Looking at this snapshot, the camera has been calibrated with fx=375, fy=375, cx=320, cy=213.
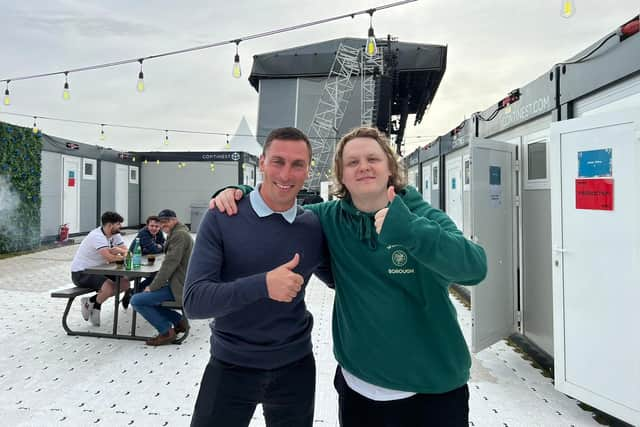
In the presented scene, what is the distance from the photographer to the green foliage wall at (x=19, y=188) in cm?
992

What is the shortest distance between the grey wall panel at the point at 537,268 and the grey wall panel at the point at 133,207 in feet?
53.1

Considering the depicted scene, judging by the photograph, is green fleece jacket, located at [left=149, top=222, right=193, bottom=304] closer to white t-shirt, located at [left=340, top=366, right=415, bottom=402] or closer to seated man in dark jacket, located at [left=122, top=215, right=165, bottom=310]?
seated man in dark jacket, located at [left=122, top=215, right=165, bottom=310]

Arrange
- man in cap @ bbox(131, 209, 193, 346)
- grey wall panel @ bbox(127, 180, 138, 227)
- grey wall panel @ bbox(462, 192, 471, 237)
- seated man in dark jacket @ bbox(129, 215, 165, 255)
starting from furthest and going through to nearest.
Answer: grey wall panel @ bbox(127, 180, 138, 227)
grey wall panel @ bbox(462, 192, 471, 237)
seated man in dark jacket @ bbox(129, 215, 165, 255)
man in cap @ bbox(131, 209, 193, 346)

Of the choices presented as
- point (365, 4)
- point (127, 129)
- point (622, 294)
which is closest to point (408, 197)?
point (622, 294)

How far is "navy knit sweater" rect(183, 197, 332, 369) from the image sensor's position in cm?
135

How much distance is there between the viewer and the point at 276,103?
71.9ft

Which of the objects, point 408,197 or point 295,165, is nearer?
point 408,197

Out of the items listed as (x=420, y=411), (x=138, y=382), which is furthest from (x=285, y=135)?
(x=138, y=382)

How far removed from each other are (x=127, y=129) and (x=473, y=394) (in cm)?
1284

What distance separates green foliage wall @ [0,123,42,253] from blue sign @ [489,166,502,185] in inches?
461

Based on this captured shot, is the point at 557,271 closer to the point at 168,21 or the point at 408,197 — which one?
the point at 408,197

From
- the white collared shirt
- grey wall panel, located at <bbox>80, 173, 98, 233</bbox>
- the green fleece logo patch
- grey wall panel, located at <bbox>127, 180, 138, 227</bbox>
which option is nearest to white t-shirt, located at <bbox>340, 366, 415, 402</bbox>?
the green fleece logo patch

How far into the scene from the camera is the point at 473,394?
300cm

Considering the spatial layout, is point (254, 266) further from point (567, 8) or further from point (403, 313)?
point (567, 8)
